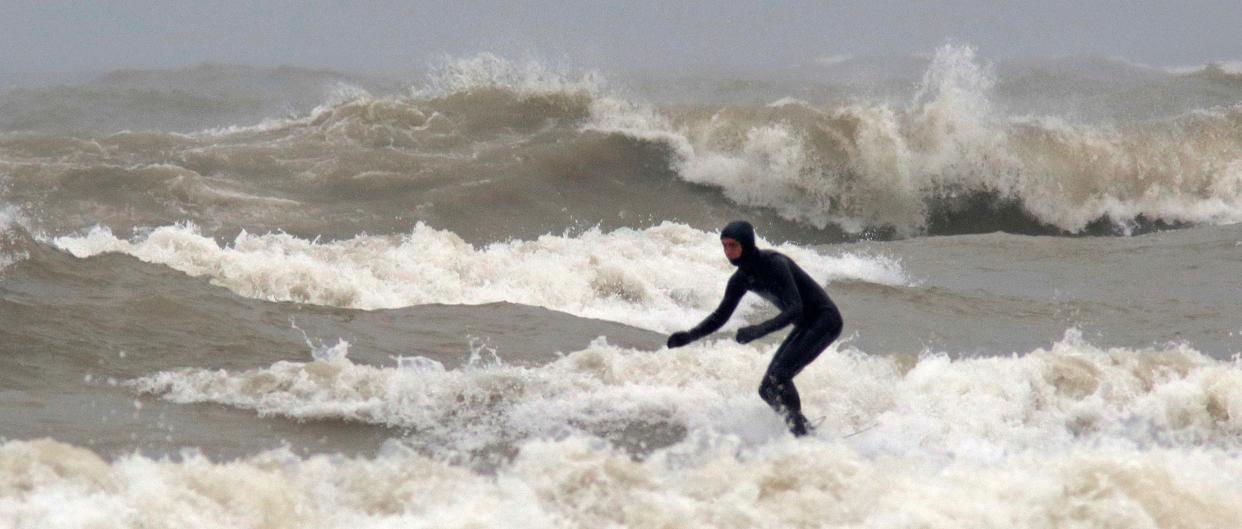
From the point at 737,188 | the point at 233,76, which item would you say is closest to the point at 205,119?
the point at 737,188

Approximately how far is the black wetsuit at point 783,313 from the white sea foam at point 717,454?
8.8 inches

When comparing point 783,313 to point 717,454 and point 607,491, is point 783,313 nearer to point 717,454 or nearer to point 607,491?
point 717,454

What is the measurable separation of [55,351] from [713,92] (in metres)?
31.9

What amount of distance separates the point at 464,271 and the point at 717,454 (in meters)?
6.94

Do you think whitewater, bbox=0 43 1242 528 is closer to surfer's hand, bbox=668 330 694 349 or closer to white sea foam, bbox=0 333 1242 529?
white sea foam, bbox=0 333 1242 529

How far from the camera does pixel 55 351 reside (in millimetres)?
8852

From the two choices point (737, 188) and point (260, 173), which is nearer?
point (260, 173)

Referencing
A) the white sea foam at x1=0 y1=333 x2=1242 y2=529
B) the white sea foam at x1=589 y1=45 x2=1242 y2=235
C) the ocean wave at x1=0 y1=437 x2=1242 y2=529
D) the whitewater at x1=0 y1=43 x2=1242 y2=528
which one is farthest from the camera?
the white sea foam at x1=589 y1=45 x2=1242 y2=235

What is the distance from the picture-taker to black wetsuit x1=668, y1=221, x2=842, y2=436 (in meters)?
7.44

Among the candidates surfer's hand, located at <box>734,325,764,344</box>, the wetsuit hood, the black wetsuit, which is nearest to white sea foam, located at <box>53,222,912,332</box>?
the black wetsuit

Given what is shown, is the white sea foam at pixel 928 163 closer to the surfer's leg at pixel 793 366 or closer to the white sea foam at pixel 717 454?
the white sea foam at pixel 717 454

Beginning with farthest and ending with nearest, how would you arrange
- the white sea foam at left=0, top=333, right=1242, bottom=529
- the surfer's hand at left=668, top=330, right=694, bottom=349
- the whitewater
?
1. the surfer's hand at left=668, top=330, right=694, bottom=349
2. the whitewater
3. the white sea foam at left=0, top=333, right=1242, bottom=529

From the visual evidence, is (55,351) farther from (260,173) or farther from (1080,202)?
(1080,202)

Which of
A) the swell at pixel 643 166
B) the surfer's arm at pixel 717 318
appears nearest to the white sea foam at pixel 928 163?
the swell at pixel 643 166
